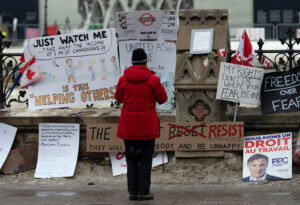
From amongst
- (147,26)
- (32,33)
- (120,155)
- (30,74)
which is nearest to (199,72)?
(147,26)

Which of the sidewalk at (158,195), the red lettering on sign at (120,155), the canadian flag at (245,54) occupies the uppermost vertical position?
the canadian flag at (245,54)

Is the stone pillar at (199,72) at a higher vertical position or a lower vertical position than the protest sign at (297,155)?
higher

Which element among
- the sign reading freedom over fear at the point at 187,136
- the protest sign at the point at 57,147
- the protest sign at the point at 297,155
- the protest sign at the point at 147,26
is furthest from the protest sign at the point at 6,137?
the protest sign at the point at 297,155

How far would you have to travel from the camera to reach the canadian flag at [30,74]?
9.80 meters

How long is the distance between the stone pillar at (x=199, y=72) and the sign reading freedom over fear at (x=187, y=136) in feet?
0.35

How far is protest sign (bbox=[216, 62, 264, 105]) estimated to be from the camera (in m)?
8.92

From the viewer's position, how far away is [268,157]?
881cm

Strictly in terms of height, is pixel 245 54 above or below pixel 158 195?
above

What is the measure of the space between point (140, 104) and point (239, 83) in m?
2.03

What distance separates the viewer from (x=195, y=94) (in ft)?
29.9

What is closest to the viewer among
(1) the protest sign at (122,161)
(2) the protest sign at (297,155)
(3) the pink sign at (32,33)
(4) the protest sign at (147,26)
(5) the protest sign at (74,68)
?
(2) the protest sign at (297,155)

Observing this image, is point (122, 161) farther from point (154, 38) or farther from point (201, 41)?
point (201, 41)

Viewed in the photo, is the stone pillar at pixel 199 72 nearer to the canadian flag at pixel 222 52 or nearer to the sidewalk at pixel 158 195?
the canadian flag at pixel 222 52

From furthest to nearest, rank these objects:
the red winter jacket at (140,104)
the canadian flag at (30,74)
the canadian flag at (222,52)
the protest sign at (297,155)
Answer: the canadian flag at (30,74)
the canadian flag at (222,52)
the protest sign at (297,155)
the red winter jacket at (140,104)
